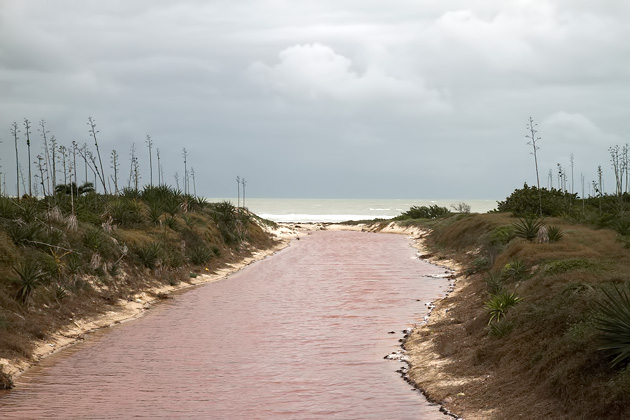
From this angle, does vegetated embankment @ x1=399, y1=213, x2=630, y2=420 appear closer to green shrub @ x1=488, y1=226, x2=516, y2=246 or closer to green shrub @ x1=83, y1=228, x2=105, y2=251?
green shrub @ x1=488, y1=226, x2=516, y2=246

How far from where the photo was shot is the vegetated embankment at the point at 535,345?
1025 cm

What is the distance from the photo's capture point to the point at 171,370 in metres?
15.5

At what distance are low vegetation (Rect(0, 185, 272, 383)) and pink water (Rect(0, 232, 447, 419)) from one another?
1.55 metres

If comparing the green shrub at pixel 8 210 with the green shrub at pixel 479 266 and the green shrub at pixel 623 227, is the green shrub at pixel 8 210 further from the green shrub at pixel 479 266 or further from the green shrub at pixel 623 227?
the green shrub at pixel 623 227

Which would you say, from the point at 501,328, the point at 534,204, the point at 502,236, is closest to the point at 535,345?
the point at 501,328

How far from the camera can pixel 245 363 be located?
16.1 meters

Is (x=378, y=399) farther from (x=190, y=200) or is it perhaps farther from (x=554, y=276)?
(x=190, y=200)

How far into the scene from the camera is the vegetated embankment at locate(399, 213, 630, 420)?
10.2m

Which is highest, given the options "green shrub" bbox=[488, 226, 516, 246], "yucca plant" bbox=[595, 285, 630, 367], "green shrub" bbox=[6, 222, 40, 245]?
"green shrub" bbox=[6, 222, 40, 245]

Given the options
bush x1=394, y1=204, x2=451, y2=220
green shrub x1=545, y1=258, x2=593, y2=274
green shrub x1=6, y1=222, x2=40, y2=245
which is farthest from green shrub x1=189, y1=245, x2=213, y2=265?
bush x1=394, y1=204, x2=451, y2=220

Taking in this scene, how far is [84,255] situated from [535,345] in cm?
1746

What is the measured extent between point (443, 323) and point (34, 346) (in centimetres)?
1101

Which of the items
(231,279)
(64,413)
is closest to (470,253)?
(231,279)

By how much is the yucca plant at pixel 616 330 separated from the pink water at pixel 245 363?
320cm
